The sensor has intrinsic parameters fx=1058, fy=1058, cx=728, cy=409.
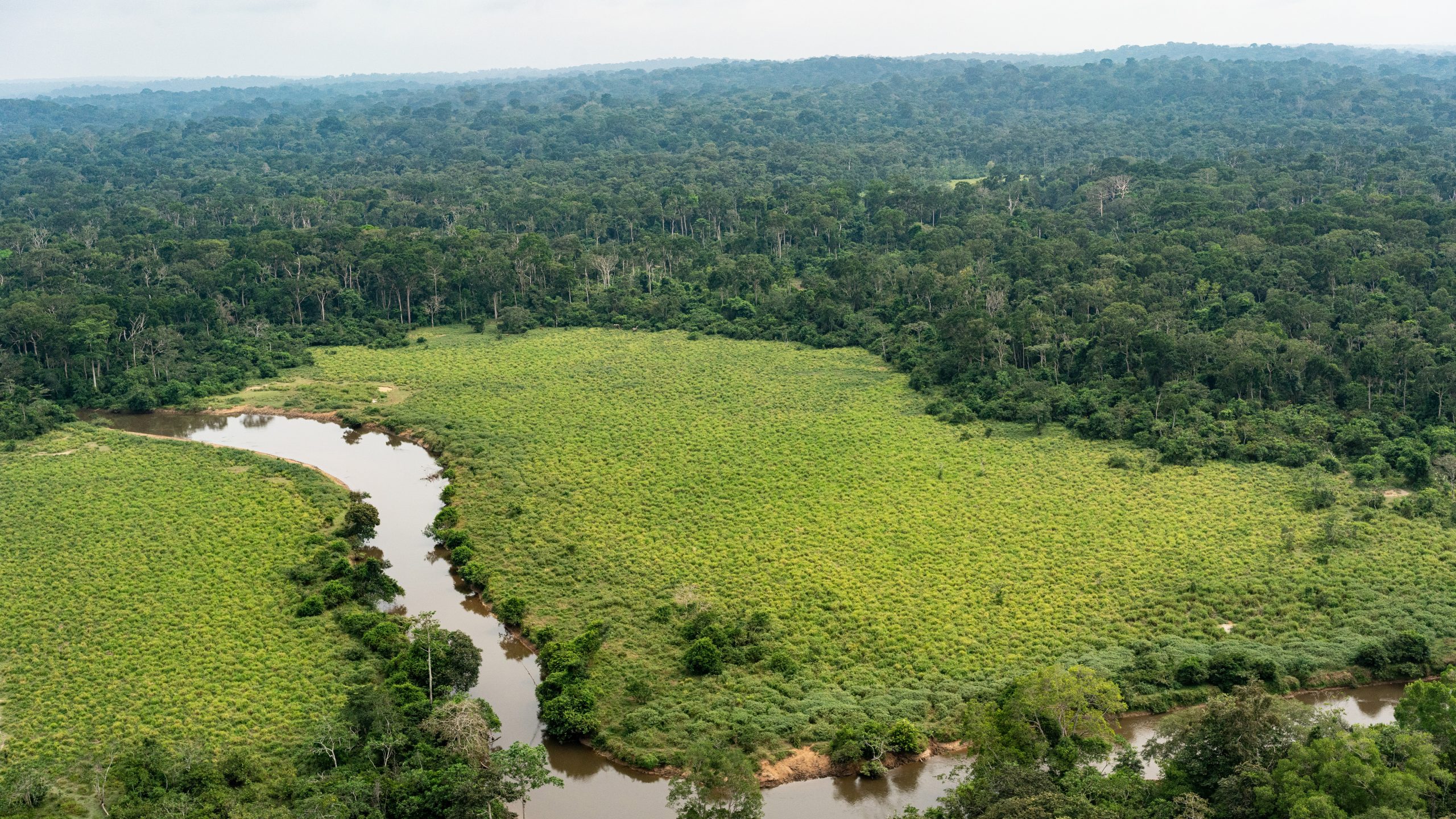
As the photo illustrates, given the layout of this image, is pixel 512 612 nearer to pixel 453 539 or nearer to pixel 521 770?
pixel 453 539

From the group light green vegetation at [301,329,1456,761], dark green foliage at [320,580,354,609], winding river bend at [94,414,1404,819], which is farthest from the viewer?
dark green foliage at [320,580,354,609]

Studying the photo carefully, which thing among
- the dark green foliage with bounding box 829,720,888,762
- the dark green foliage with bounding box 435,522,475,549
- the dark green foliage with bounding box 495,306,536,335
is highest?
the dark green foliage with bounding box 495,306,536,335

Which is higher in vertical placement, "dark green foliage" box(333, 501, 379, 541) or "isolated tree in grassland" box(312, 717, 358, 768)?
"dark green foliage" box(333, 501, 379, 541)

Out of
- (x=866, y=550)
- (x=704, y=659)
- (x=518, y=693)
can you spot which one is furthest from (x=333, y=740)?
(x=866, y=550)

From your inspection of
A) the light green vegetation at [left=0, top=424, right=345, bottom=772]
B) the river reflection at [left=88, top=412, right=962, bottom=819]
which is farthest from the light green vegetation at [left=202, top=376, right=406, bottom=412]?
the light green vegetation at [left=0, top=424, right=345, bottom=772]

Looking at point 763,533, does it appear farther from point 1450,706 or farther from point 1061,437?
point 1450,706

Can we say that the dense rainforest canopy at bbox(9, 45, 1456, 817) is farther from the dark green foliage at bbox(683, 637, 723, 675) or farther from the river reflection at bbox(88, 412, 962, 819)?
the river reflection at bbox(88, 412, 962, 819)

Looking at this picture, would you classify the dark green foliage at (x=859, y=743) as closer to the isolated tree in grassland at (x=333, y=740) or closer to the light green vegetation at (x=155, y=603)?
the isolated tree in grassland at (x=333, y=740)
